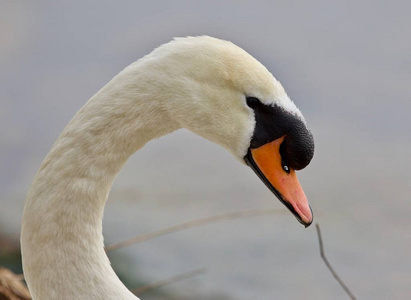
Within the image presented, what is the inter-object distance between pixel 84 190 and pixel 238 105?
28 centimetres

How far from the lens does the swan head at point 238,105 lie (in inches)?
43.6

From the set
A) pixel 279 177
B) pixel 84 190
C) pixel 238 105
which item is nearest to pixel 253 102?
pixel 238 105

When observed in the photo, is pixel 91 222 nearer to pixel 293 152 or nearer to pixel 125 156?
pixel 125 156

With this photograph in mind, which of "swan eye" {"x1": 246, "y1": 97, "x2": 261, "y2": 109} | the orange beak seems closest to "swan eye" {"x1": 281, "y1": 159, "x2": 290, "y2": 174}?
the orange beak

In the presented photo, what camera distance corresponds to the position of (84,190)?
1146mm

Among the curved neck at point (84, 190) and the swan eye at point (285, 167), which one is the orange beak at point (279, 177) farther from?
the curved neck at point (84, 190)

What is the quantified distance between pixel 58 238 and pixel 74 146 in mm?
158

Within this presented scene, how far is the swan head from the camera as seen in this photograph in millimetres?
1106

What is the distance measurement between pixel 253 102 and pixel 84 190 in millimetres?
308

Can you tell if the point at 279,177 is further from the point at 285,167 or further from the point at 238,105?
the point at 238,105

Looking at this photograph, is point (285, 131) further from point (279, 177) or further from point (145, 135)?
point (145, 135)

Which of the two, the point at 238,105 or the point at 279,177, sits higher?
the point at 238,105

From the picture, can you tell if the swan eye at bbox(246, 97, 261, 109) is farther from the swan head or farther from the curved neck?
the curved neck

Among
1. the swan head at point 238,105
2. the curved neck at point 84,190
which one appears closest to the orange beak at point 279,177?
the swan head at point 238,105
